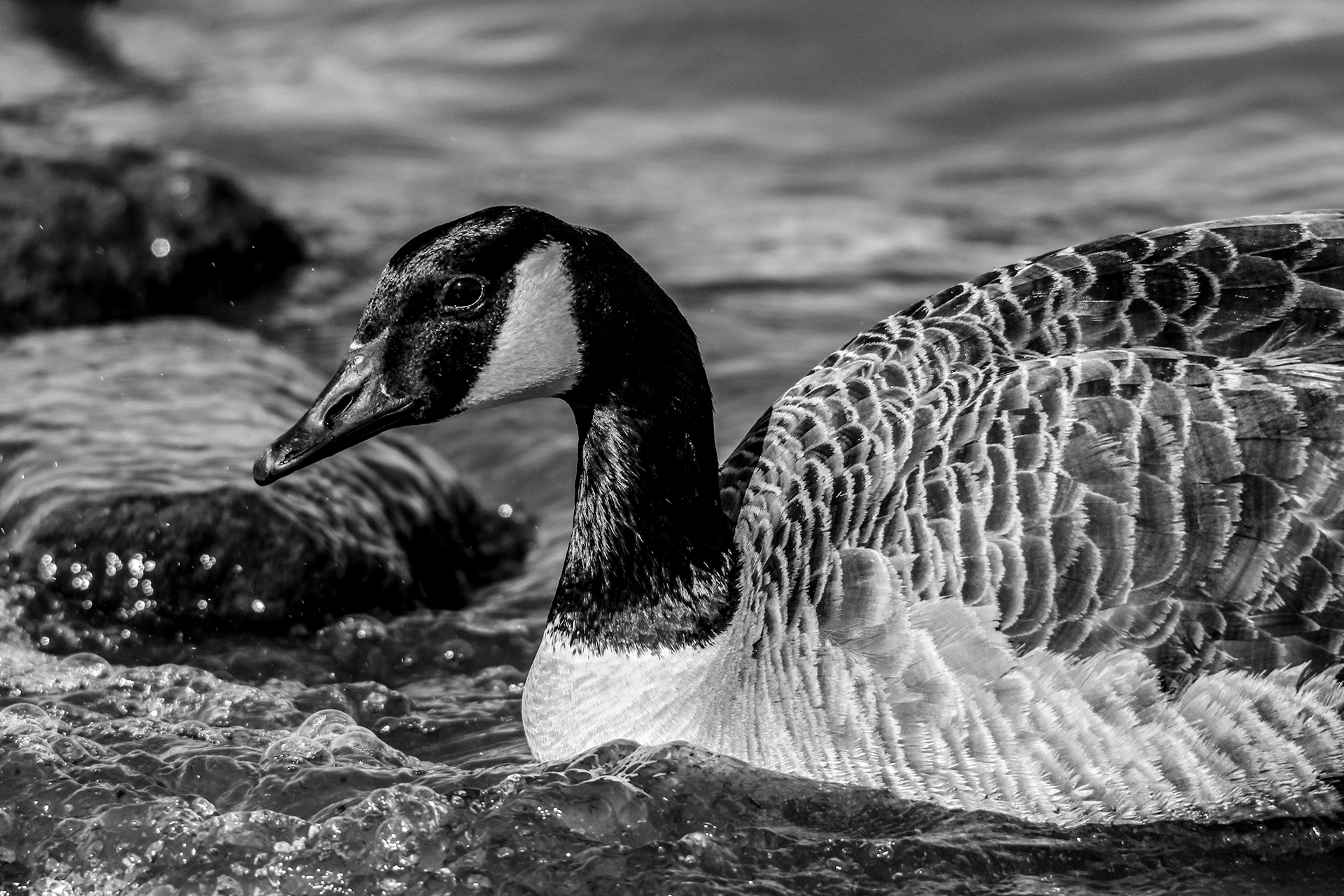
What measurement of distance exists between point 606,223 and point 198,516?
19.9 ft

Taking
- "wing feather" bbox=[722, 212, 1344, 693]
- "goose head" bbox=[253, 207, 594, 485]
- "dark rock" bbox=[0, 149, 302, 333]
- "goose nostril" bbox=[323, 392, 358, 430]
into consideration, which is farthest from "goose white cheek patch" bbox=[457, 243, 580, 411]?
"dark rock" bbox=[0, 149, 302, 333]

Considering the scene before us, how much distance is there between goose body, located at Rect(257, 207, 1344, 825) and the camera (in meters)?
6.11

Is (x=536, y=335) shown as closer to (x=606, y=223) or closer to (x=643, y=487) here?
(x=643, y=487)

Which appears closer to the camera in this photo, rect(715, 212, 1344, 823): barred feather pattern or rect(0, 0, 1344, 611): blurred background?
rect(715, 212, 1344, 823): barred feather pattern

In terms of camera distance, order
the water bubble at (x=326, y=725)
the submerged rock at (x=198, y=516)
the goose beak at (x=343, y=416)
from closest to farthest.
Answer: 1. the goose beak at (x=343, y=416)
2. the water bubble at (x=326, y=725)
3. the submerged rock at (x=198, y=516)

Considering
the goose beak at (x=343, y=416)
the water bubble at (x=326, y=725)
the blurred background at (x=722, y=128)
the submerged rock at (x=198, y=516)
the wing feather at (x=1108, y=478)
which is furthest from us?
the blurred background at (x=722, y=128)

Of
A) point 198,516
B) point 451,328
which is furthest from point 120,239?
point 451,328

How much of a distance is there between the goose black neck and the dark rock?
6.50m

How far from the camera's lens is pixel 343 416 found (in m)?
6.32

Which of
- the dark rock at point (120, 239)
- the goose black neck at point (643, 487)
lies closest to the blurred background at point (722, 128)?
the dark rock at point (120, 239)

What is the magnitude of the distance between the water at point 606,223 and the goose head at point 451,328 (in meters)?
1.43

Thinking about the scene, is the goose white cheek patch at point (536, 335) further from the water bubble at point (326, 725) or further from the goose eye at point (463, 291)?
the water bubble at point (326, 725)

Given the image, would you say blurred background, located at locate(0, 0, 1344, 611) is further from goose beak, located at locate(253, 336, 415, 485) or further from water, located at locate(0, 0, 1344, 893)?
goose beak, located at locate(253, 336, 415, 485)

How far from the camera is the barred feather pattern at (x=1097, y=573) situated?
610 centimetres
